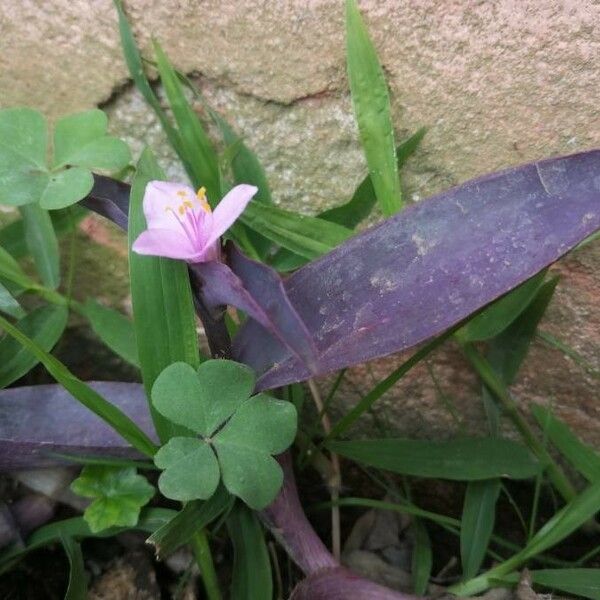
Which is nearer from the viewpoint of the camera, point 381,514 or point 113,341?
point 113,341

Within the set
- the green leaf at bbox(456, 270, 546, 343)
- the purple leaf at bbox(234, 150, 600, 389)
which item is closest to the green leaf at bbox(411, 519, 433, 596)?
the green leaf at bbox(456, 270, 546, 343)

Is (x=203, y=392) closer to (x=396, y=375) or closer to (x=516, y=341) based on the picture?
(x=396, y=375)

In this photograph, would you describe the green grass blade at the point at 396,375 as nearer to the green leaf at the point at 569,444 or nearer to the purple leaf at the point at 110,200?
the green leaf at the point at 569,444

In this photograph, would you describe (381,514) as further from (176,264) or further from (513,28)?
(513,28)

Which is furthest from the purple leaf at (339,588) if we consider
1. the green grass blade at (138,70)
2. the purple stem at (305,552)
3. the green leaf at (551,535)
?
the green grass blade at (138,70)

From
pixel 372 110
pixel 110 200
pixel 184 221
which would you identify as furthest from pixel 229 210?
pixel 372 110

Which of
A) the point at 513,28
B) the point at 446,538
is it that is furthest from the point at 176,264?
the point at 446,538
